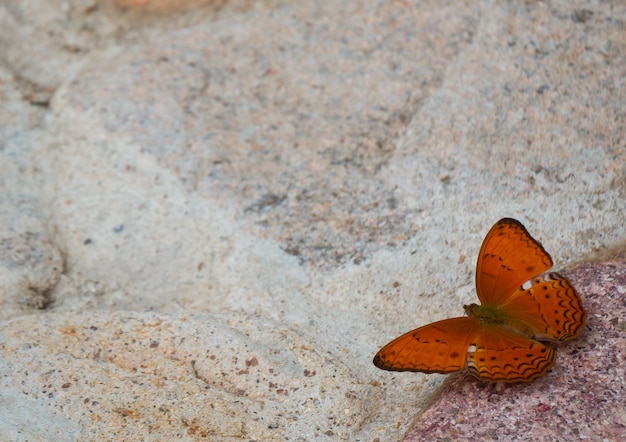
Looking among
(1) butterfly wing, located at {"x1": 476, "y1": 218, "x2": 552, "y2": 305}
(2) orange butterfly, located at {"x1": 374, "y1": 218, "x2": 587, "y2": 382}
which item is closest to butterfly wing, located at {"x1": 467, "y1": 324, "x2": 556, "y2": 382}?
(2) orange butterfly, located at {"x1": 374, "y1": 218, "x2": 587, "y2": 382}

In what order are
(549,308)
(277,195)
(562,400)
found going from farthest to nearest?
(277,195), (549,308), (562,400)

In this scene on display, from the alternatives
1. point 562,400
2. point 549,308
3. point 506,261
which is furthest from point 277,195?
point 562,400

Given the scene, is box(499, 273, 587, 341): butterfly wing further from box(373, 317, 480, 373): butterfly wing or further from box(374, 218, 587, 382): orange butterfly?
box(373, 317, 480, 373): butterfly wing

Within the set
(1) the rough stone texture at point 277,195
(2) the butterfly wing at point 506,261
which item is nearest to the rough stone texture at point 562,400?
(1) the rough stone texture at point 277,195

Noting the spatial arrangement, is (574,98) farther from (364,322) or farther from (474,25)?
(364,322)

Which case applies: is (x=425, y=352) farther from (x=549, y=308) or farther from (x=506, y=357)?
(x=549, y=308)

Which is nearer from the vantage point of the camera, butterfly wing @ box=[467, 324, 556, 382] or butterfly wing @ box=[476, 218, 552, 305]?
butterfly wing @ box=[467, 324, 556, 382]

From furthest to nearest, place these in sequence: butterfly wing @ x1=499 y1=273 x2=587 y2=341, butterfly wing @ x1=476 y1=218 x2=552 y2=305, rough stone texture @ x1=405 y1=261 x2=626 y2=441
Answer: butterfly wing @ x1=476 y1=218 x2=552 y2=305
butterfly wing @ x1=499 y1=273 x2=587 y2=341
rough stone texture @ x1=405 y1=261 x2=626 y2=441
